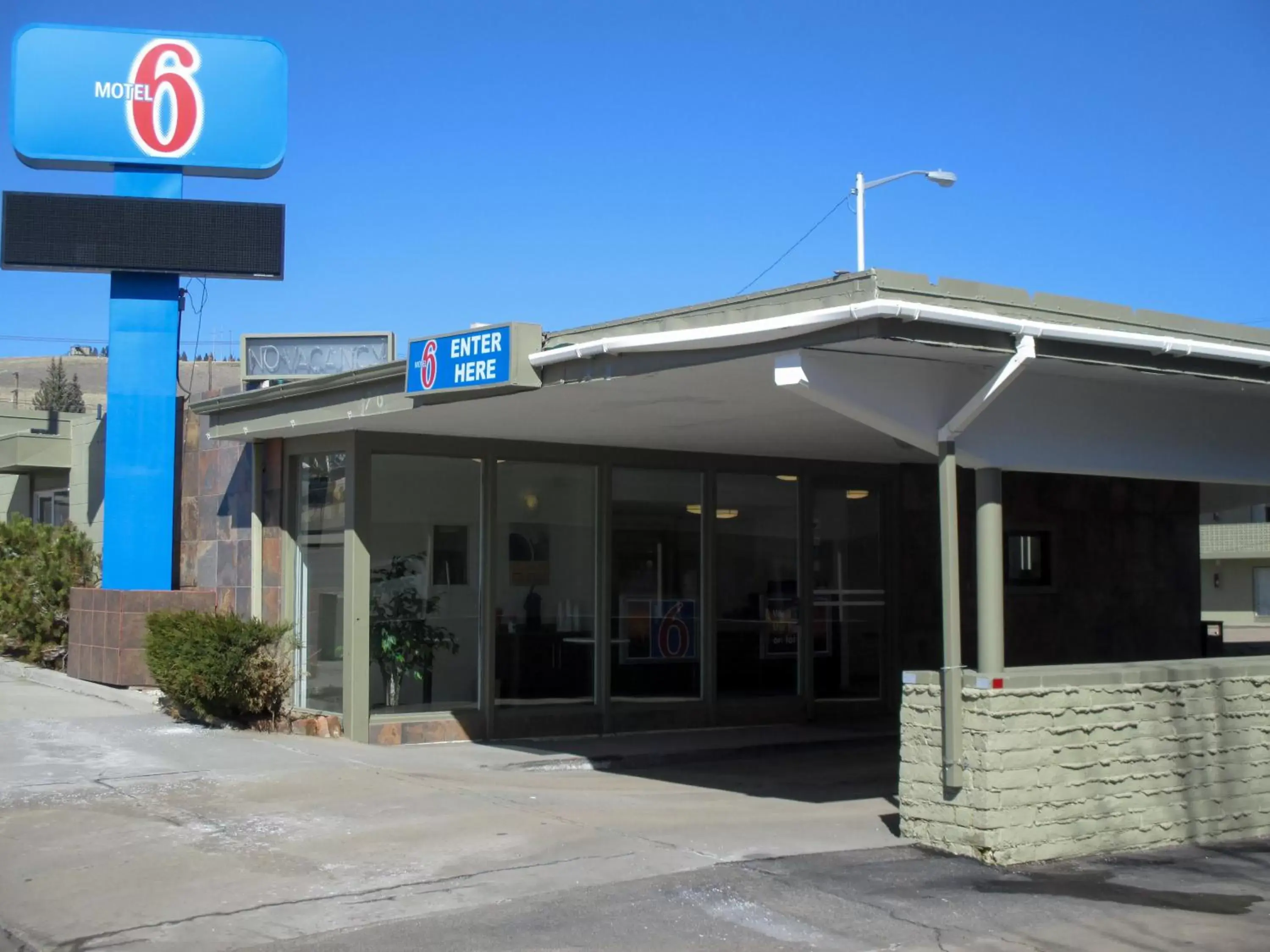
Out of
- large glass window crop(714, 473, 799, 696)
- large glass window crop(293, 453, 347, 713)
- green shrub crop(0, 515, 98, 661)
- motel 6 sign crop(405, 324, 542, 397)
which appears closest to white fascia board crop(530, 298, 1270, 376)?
motel 6 sign crop(405, 324, 542, 397)

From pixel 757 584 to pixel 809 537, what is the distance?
0.85 metres

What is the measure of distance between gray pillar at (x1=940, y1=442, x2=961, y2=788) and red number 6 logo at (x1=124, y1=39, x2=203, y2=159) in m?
11.4

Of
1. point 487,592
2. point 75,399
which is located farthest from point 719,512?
point 75,399

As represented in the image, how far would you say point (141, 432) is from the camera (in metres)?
15.6

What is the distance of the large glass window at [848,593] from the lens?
49.3ft

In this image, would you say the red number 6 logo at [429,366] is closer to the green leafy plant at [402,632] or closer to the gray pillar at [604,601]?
the green leafy plant at [402,632]

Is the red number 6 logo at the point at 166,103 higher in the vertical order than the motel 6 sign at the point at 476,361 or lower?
higher

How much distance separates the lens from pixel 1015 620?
51.5 ft

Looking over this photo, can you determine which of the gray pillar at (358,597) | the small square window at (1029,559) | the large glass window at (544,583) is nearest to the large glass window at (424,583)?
the gray pillar at (358,597)

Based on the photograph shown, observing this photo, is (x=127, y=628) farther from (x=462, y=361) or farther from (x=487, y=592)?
(x=462, y=361)

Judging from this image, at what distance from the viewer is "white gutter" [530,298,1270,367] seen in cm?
729

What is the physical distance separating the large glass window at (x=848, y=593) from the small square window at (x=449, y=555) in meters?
4.14

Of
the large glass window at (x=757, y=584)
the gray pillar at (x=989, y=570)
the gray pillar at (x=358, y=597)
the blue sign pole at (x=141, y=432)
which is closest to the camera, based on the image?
the gray pillar at (x=989, y=570)

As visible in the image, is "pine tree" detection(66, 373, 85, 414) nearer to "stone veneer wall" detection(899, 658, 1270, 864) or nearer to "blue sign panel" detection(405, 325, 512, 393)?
"blue sign panel" detection(405, 325, 512, 393)
